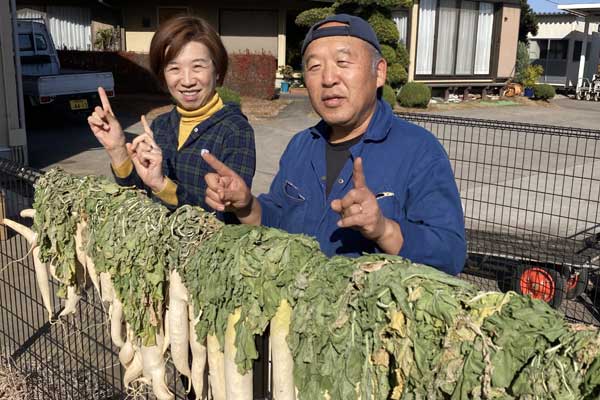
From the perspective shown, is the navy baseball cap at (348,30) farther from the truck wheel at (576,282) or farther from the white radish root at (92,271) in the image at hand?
the truck wheel at (576,282)

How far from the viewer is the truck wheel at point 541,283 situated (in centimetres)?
571

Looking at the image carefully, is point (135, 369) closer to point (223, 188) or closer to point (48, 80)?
point (223, 188)

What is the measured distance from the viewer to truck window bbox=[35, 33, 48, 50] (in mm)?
17281

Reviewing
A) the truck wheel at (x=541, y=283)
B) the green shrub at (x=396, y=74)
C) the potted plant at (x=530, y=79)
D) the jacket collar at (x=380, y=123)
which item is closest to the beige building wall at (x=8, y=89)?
the truck wheel at (x=541, y=283)

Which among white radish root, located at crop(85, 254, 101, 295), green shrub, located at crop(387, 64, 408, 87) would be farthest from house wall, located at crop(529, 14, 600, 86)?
white radish root, located at crop(85, 254, 101, 295)

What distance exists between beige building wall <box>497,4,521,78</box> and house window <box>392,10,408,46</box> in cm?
492

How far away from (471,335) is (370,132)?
121 centimetres

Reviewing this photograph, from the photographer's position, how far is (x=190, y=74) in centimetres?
316

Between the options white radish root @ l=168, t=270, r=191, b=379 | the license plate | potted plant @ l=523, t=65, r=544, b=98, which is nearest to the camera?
white radish root @ l=168, t=270, r=191, b=379

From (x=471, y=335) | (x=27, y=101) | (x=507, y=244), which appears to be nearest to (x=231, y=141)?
(x=471, y=335)

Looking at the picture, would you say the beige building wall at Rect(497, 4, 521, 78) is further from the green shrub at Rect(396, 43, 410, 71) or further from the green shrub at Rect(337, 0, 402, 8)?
the green shrub at Rect(337, 0, 402, 8)

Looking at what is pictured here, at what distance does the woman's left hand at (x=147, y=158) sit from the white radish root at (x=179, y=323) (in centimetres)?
73

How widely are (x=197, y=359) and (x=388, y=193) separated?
2.77 ft

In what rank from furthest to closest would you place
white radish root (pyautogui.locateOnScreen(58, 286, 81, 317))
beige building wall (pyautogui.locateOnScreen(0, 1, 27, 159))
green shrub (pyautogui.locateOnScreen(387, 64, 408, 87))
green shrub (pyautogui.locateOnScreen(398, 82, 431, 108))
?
green shrub (pyautogui.locateOnScreen(387, 64, 408, 87)) → green shrub (pyautogui.locateOnScreen(398, 82, 431, 108)) → beige building wall (pyautogui.locateOnScreen(0, 1, 27, 159)) → white radish root (pyautogui.locateOnScreen(58, 286, 81, 317))
